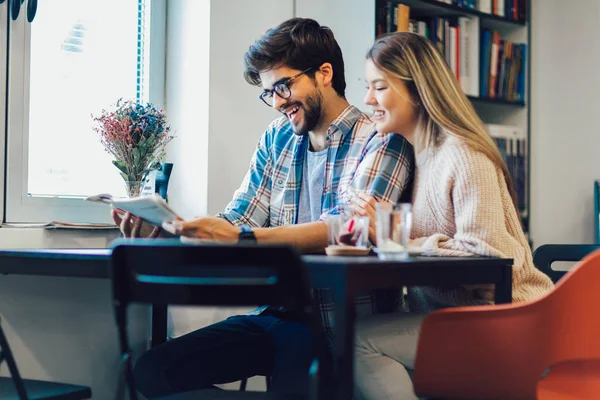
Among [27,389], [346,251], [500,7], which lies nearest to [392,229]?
Answer: [346,251]

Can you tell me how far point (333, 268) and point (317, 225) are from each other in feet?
1.81

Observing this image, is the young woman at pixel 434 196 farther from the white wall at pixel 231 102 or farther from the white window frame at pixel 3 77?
the white window frame at pixel 3 77

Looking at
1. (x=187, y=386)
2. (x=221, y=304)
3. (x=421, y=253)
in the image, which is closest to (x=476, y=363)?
(x=421, y=253)

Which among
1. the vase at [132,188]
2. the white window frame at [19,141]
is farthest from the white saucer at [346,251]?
the white window frame at [19,141]

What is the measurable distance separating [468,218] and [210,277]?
680mm

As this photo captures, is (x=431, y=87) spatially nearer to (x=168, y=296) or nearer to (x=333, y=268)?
(x=333, y=268)

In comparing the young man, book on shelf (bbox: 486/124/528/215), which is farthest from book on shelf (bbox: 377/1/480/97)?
the young man

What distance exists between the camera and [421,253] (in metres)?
1.74

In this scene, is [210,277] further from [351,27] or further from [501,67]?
[501,67]

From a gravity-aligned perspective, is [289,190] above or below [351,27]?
below

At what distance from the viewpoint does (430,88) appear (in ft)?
6.35

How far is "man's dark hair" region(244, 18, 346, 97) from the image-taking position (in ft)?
7.25

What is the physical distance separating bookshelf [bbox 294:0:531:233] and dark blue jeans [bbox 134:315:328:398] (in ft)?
3.74

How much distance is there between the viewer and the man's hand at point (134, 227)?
82.7 inches
